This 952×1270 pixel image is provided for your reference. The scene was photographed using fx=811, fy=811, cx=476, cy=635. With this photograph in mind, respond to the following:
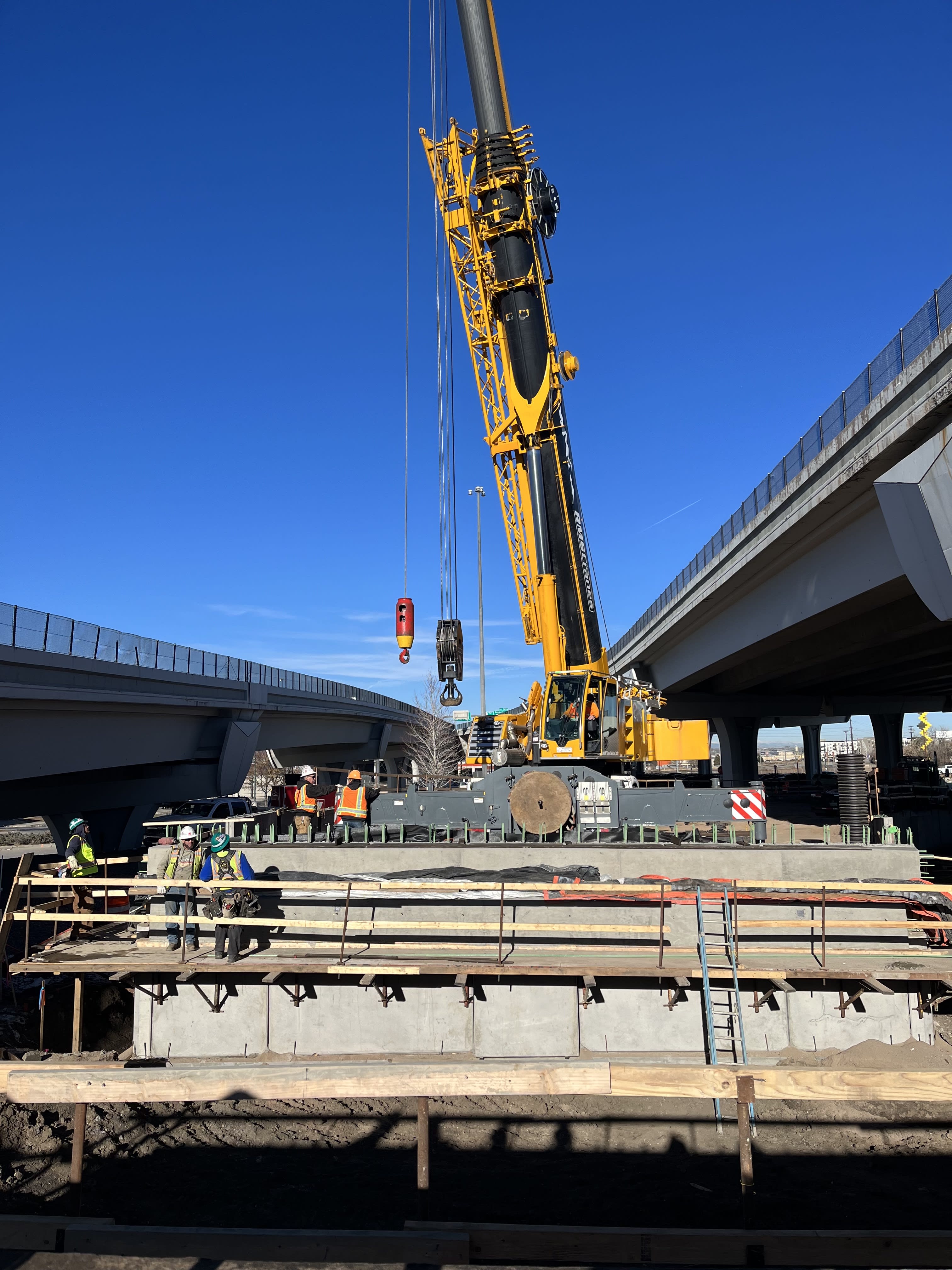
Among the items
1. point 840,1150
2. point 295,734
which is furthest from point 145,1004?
point 295,734

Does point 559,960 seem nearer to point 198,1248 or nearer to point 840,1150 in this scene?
point 840,1150

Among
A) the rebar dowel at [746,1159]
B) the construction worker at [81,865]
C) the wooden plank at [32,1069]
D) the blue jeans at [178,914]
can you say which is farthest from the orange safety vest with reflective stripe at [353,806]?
the rebar dowel at [746,1159]

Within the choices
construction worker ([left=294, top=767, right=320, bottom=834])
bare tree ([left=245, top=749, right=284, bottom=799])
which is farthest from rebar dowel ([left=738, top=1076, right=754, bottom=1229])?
bare tree ([left=245, top=749, right=284, bottom=799])

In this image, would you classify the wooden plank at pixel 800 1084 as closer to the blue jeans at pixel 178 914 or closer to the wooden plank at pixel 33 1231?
the wooden plank at pixel 33 1231

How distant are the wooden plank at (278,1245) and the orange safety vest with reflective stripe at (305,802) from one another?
45.7ft

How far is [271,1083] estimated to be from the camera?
199 inches

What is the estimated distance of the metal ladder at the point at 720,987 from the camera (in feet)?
34.8

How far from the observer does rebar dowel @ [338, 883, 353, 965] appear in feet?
37.9

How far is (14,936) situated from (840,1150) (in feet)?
68.7

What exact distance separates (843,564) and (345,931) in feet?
44.9

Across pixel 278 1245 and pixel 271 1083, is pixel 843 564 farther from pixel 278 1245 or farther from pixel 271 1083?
pixel 278 1245

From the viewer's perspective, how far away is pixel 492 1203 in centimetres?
878

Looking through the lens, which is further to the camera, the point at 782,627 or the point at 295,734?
the point at 295,734

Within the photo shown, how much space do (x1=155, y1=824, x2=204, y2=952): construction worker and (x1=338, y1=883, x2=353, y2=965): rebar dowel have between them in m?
2.36
